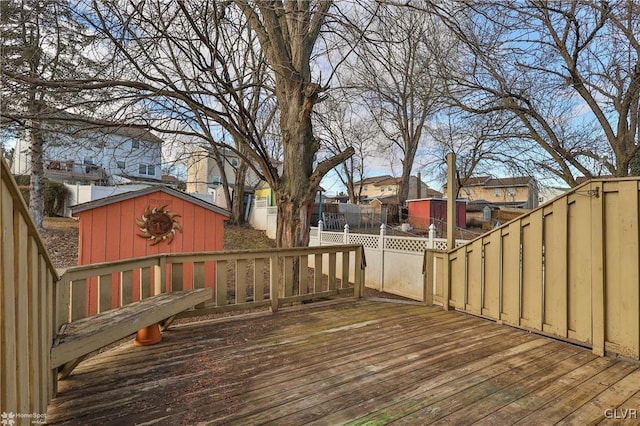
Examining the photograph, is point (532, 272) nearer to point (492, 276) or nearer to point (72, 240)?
point (492, 276)

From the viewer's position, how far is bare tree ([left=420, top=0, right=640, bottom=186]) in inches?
216

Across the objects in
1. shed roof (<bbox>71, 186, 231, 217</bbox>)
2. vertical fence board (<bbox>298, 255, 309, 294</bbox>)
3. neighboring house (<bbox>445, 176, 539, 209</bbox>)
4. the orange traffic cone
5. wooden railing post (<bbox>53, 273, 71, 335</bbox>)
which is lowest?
the orange traffic cone

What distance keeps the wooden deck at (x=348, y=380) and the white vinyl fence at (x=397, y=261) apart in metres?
3.61

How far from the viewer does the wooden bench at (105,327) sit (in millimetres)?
1901

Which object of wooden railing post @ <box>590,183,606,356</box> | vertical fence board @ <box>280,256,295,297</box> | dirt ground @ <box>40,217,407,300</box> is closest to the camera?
wooden railing post @ <box>590,183,606,356</box>

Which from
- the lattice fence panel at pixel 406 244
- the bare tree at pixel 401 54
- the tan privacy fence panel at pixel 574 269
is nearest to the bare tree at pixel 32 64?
the bare tree at pixel 401 54

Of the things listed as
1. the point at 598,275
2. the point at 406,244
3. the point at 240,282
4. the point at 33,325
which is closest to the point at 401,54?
the point at 406,244

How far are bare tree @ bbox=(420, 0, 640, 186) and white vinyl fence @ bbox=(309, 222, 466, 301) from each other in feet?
11.8

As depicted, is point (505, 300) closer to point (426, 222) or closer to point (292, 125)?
point (292, 125)

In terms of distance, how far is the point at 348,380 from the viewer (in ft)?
7.40

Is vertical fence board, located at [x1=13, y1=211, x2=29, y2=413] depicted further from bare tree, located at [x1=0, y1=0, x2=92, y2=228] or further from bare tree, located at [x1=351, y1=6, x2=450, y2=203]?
bare tree, located at [x1=351, y1=6, x2=450, y2=203]

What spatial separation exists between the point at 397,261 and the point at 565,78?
5.38 metres

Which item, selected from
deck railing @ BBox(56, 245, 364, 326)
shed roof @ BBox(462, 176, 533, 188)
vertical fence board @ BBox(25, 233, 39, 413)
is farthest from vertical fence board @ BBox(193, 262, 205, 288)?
shed roof @ BBox(462, 176, 533, 188)

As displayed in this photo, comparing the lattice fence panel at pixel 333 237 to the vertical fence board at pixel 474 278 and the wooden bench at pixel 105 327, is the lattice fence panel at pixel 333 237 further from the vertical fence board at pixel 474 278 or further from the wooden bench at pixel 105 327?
the wooden bench at pixel 105 327
